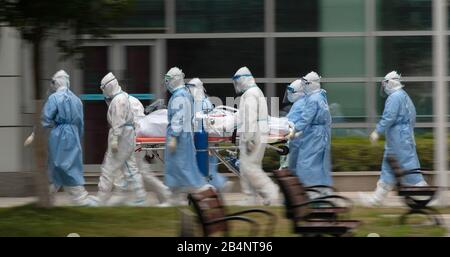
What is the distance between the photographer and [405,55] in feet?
58.3

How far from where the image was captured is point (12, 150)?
16.3 meters

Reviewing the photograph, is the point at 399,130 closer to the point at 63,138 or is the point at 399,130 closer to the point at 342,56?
the point at 342,56

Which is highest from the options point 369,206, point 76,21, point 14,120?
point 76,21

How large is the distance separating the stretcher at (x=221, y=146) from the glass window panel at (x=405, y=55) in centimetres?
324

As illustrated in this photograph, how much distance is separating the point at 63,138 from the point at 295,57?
16.8ft

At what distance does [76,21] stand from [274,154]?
6440mm

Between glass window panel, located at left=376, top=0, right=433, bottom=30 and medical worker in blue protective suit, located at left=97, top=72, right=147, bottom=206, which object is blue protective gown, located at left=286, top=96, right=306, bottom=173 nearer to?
medical worker in blue protective suit, located at left=97, top=72, right=147, bottom=206

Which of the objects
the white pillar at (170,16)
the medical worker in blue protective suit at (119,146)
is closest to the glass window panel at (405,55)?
the white pillar at (170,16)

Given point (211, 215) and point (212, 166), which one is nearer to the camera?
point (211, 215)

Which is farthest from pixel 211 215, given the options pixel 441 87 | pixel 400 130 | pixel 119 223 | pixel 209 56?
pixel 209 56
